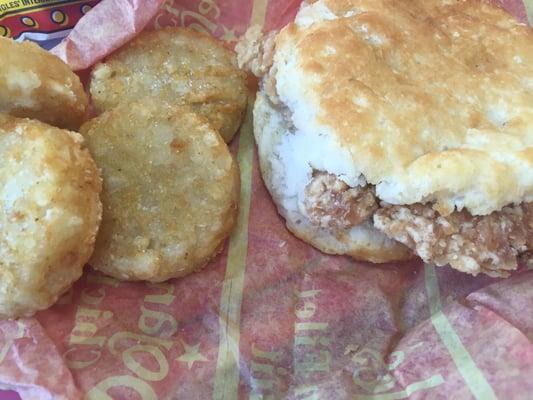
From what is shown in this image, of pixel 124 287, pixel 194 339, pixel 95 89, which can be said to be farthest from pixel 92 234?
pixel 95 89

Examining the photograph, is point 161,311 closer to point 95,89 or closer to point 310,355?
point 310,355

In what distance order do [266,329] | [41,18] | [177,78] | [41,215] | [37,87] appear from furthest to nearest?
[41,18] < [177,78] < [266,329] < [37,87] < [41,215]

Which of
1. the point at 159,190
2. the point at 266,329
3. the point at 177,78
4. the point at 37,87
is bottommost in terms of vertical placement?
the point at 266,329

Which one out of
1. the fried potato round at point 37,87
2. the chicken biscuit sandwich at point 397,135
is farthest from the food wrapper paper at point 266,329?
the fried potato round at point 37,87

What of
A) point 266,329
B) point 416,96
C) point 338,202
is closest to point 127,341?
point 266,329

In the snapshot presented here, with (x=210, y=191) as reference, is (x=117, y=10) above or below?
above

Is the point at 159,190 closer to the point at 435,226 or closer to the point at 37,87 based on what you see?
the point at 37,87
